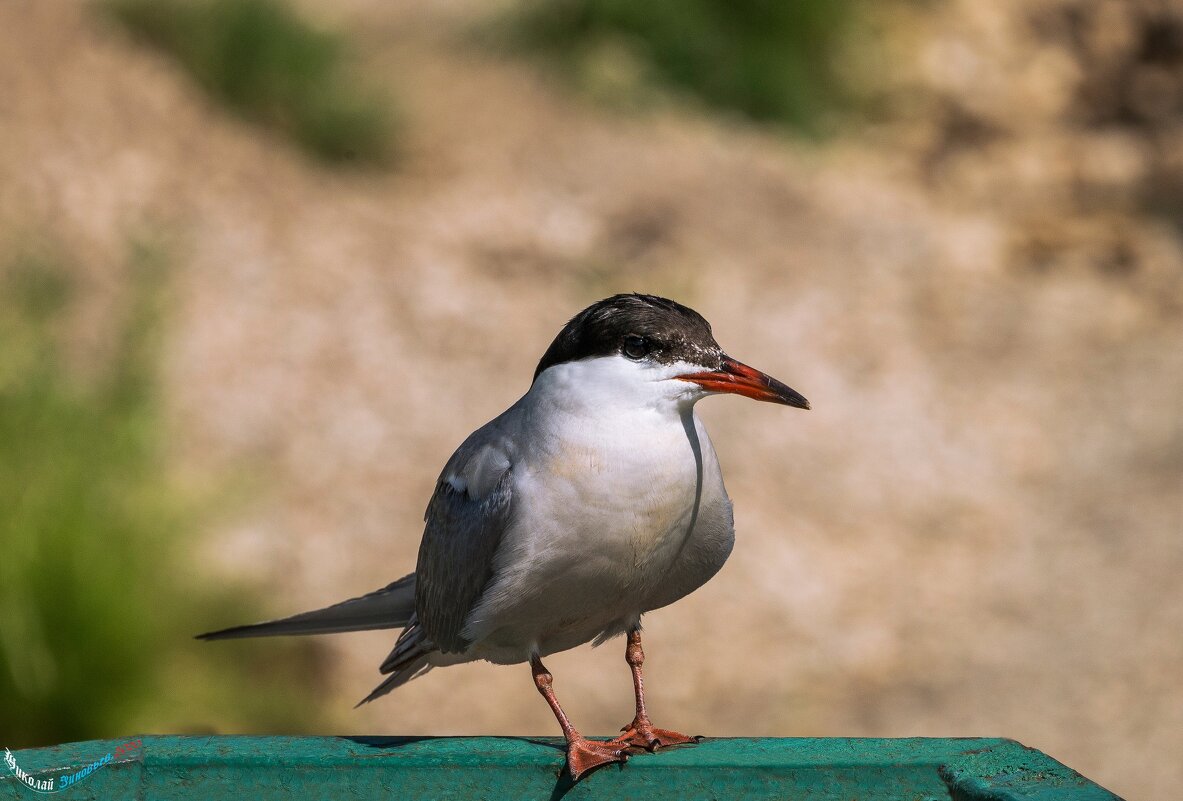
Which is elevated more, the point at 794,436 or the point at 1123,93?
the point at 1123,93

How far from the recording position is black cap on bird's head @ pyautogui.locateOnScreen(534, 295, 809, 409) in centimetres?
307

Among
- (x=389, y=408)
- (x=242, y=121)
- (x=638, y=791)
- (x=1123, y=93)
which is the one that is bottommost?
(x=638, y=791)

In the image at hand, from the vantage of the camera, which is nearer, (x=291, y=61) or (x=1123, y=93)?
(x=291, y=61)

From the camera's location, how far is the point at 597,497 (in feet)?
10.1

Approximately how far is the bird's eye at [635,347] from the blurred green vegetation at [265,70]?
25.7 ft

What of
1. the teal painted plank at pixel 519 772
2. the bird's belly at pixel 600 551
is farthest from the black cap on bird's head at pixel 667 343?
the teal painted plank at pixel 519 772

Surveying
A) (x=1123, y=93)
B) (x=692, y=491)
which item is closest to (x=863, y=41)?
(x=1123, y=93)

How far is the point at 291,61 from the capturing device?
10633 millimetres

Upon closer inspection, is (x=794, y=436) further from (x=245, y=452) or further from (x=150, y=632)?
(x=150, y=632)

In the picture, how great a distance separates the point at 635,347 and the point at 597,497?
337mm

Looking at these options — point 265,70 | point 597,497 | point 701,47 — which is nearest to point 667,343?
point 597,497

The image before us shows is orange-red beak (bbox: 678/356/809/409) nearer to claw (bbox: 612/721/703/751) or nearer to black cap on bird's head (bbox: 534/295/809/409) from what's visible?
black cap on bird's head (bbox: 534/295/809/409)

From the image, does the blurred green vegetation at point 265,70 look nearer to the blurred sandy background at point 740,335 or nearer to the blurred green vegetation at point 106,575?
the blurred sandy background at point 740,335

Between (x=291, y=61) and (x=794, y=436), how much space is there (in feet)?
15.4
